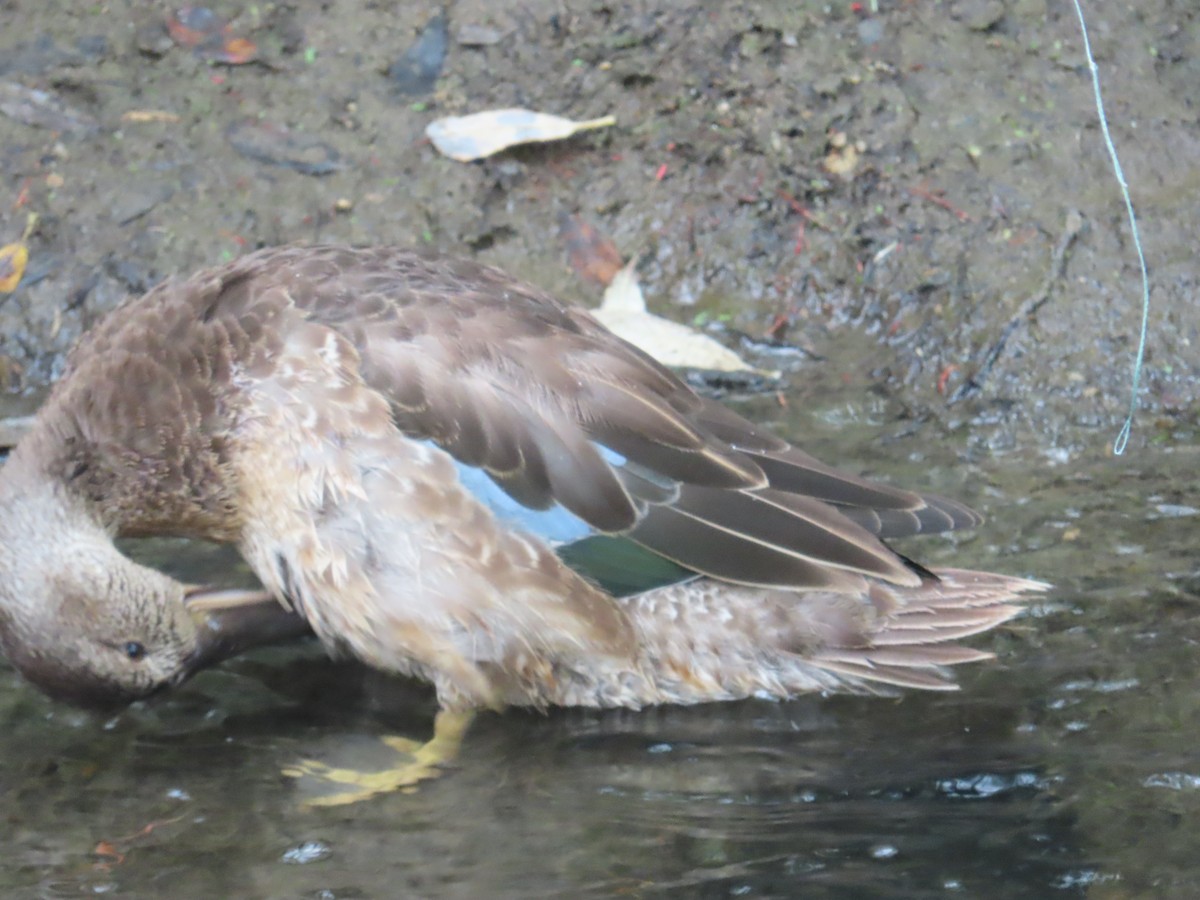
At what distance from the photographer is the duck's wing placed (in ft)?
12.0

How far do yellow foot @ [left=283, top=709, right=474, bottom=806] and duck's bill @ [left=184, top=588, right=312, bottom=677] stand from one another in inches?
19.8

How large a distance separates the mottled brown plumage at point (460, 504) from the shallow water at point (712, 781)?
18cm

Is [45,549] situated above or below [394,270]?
below

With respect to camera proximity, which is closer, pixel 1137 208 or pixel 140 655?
pixel 140 655

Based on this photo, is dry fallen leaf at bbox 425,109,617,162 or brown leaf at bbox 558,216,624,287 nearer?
brown leaf at bbox 558,216,624,287

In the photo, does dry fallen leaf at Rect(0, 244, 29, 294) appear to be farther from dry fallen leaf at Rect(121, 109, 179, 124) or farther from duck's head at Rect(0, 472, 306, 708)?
duck's head at Rect(0, 472, 306, 708)

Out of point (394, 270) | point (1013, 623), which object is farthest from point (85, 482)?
point (1013, 623)

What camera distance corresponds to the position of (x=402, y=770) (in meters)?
3.56

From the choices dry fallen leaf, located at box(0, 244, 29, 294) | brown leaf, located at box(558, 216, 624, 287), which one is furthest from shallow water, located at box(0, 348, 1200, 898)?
dry fallen leaf, located at box(0, 244, 29, 294)

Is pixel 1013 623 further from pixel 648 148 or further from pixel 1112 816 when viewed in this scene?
pixel 648 148

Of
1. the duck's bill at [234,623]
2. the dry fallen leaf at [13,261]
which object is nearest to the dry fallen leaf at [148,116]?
the dry fallen leaf at [13,261]

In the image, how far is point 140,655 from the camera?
3.75 m

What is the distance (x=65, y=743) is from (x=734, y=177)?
3.43 m

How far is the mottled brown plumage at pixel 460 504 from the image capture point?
3.67 m
